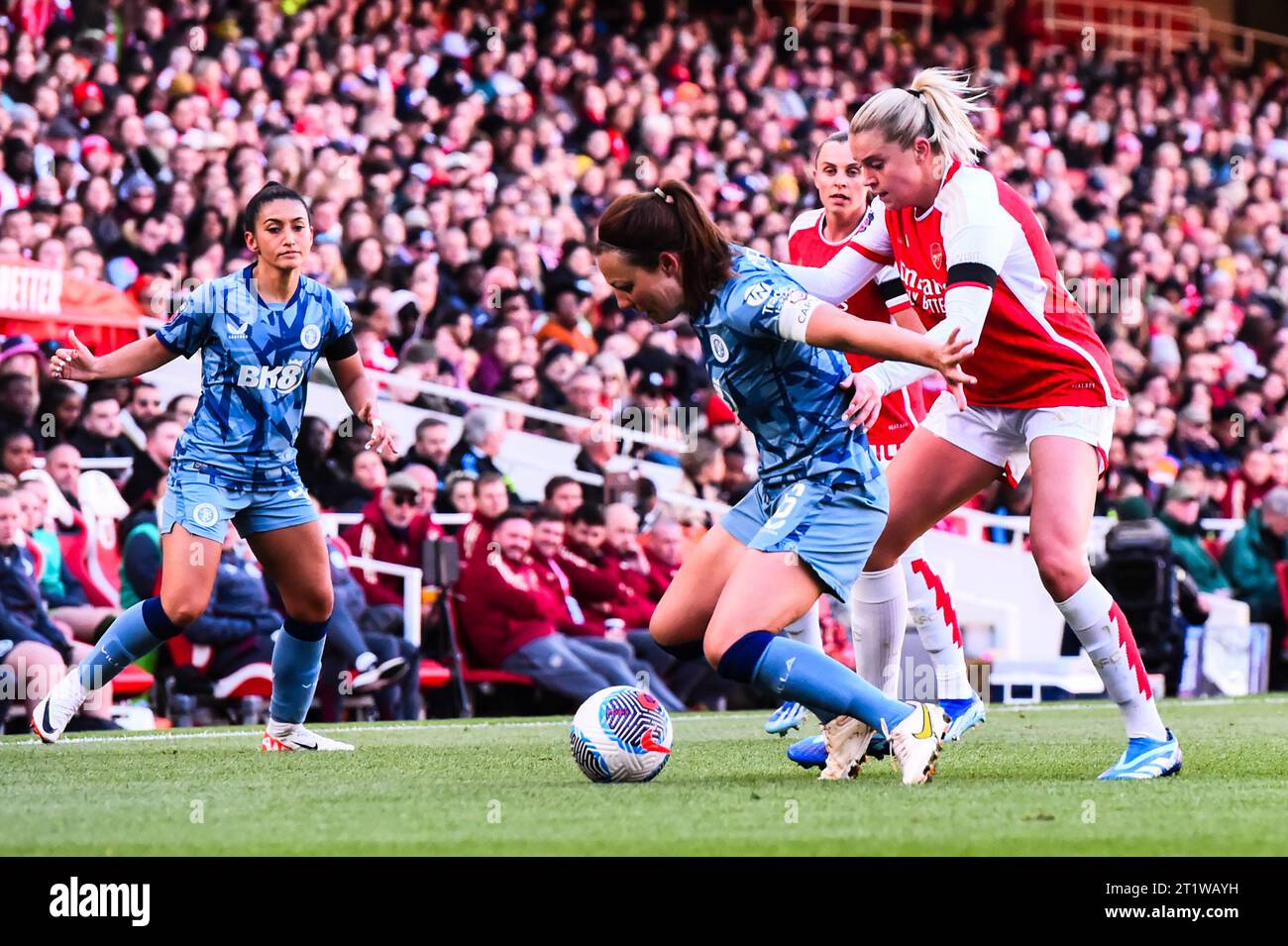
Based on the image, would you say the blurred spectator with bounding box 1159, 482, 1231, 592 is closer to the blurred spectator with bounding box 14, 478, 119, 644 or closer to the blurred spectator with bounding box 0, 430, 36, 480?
the blurred spectator with bounding box 14, 478, 119, 644

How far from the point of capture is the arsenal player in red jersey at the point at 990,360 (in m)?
5.91

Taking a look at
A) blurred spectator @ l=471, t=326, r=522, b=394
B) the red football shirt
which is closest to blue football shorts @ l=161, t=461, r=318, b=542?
the red football shirt

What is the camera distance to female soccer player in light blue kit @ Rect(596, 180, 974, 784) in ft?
18.0

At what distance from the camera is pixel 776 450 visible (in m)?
5.77

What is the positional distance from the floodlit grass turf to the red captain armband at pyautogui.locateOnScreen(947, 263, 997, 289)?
1.49 m

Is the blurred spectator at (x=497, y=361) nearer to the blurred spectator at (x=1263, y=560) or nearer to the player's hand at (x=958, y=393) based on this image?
the blurred spectator at (x=1263, y=560)

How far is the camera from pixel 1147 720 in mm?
6117

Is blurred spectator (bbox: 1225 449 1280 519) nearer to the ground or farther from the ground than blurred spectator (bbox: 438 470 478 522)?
nearer to the ground

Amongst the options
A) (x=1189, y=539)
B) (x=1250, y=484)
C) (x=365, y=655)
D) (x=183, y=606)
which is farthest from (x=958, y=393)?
(x=1250, y=484)

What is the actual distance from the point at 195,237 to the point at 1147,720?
8.82 meters

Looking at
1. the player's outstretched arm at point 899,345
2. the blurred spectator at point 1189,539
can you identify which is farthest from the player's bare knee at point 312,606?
the blurred spectator at point 1189,539

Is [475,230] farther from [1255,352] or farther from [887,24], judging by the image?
[887,24]

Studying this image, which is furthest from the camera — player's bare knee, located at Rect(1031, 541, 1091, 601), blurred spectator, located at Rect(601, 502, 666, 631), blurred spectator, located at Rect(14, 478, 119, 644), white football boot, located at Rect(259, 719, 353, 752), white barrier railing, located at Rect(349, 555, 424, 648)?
blurred spectator, located at Rect(601, 502, 666, 631)
